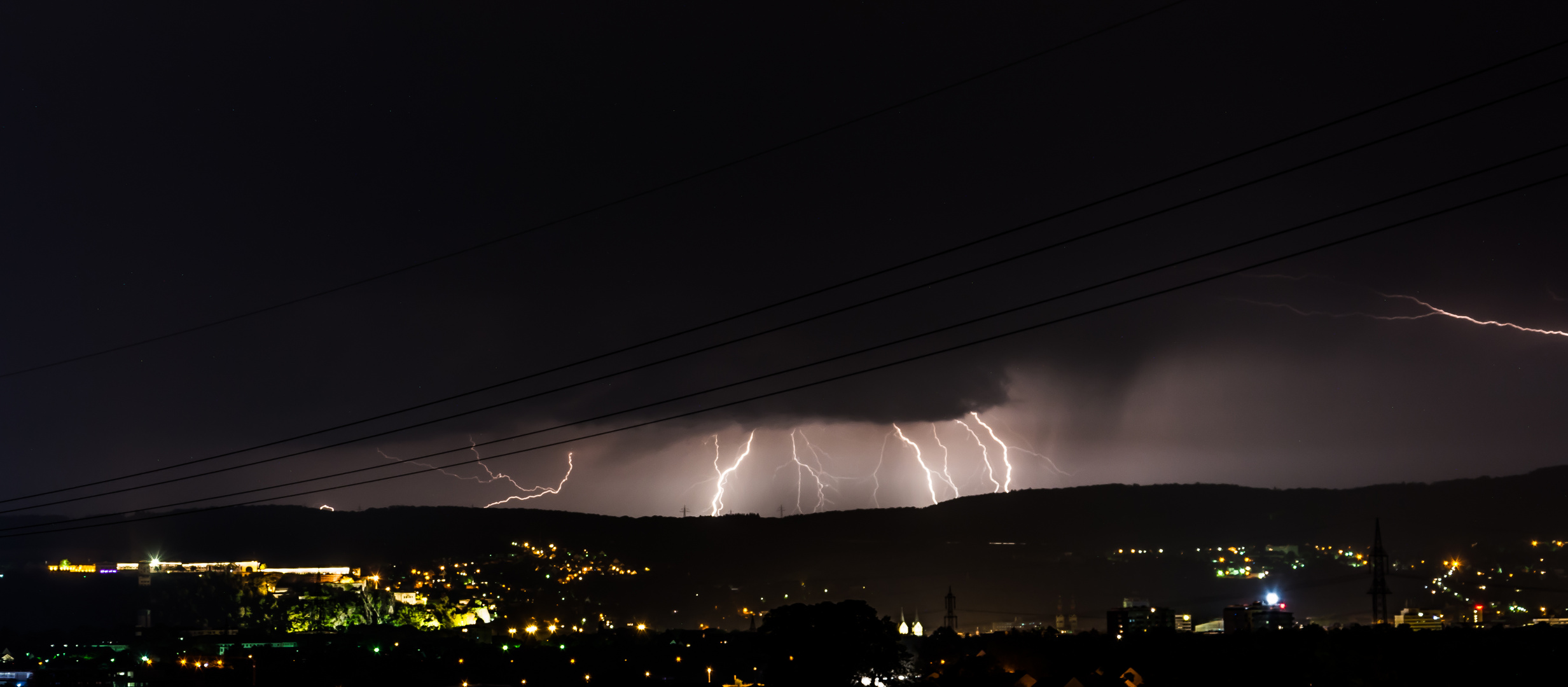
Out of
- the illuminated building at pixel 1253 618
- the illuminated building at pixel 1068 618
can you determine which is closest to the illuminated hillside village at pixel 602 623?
the illuminated building at pixel 1253 618

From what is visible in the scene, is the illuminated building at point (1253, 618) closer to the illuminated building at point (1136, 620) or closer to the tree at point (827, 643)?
the illuminated building at point (1136, 620)

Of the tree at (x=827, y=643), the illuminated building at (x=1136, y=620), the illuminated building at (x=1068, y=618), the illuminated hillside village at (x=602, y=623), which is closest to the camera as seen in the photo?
the tree at (x=827, y=643)

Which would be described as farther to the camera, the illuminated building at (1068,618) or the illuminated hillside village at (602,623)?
the illuminated building at (1068,618)

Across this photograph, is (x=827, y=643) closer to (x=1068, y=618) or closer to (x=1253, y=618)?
(x=1253, y=618)

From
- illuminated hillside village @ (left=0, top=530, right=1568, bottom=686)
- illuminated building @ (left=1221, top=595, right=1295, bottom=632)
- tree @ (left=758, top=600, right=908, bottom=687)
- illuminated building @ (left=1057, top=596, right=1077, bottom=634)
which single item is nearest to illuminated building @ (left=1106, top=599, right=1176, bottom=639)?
illuminated hillside village @ (left=0, top=530, right=1568, bottom=686)

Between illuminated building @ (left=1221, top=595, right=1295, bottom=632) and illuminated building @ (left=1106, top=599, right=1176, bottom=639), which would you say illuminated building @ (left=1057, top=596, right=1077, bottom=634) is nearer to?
illuminated building @ (left=1106, top=599, right=1176, bottom=639)

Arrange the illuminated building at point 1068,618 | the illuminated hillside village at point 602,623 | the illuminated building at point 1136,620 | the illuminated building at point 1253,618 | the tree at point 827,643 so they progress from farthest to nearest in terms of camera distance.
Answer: the illuminated building at point 1068,618 → the illuminated building at point 1136,620 → the illuminated building at point 1253,618 → the illuminated hillside village at point 602,623 → the tree at point 827,643

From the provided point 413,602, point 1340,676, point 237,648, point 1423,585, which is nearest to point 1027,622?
point 1423,585

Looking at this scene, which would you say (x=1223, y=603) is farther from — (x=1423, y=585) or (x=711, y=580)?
(x=711, y=580)

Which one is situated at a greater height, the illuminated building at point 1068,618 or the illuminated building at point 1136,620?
the illuminated building at point 1136,620
